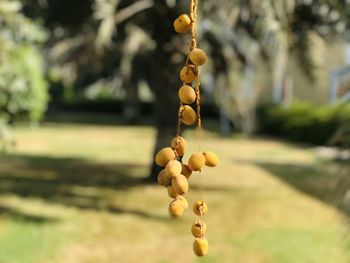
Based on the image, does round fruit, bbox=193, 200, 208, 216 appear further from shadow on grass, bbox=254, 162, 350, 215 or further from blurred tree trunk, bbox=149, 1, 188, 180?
blurred tree trunk, bbox=149, 1, 188, 180

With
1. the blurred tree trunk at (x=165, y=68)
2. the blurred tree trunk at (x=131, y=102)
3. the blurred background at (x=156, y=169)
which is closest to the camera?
the blurred background at (x=156, y=169)

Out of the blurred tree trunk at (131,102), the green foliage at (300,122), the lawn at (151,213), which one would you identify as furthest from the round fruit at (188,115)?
the blurred tree trunk at (131,102)

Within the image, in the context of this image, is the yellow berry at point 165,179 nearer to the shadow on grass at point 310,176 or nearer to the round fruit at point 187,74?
the round fruit at point 187,74

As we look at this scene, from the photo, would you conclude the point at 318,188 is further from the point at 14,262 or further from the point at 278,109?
the point at 278,109

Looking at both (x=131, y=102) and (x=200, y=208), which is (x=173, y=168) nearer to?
(x=200, y=208)

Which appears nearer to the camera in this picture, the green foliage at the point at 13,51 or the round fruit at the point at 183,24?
the round fruit at the point at 183,24

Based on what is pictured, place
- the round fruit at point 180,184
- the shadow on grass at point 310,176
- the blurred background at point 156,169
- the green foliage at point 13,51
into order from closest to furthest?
the round fruit at point 180,184 < the green foliage at point 13,51 < the blurred background at point 156,169 < the shadow on grass at point 310,176
